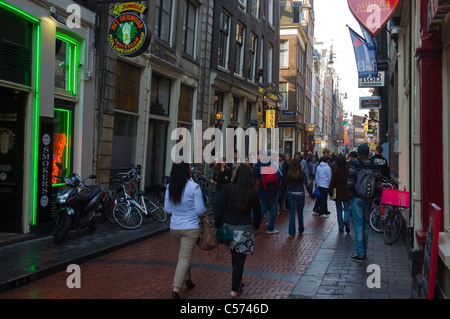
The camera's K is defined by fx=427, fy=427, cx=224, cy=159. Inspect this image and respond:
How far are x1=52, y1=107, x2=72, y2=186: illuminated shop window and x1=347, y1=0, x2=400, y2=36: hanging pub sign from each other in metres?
6.43

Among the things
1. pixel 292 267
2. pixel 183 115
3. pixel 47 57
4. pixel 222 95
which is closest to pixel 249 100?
pixel 222 95

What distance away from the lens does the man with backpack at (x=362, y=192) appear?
7.07 meters

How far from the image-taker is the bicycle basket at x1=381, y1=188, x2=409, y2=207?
25.7 feet

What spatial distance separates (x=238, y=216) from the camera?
527 cm

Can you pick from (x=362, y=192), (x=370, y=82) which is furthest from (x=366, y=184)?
(x=370, y=82)

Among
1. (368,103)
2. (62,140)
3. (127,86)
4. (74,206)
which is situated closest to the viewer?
(74,206)

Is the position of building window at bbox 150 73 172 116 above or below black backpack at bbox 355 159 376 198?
above

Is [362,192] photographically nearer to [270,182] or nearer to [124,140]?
[270,182]

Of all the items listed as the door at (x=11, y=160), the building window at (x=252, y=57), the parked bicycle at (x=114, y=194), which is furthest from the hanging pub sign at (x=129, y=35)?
the building window at (x=252, y=57)

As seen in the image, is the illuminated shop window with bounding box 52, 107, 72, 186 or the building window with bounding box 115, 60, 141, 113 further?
the building window with bounding box 115, 60, 141, 113

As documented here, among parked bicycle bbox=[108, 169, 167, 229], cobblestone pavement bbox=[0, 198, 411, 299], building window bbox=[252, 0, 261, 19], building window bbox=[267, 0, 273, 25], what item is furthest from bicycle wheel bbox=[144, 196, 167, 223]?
building window bbox=[267, 0, 273, 25]

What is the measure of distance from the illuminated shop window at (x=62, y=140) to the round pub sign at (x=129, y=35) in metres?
1.89

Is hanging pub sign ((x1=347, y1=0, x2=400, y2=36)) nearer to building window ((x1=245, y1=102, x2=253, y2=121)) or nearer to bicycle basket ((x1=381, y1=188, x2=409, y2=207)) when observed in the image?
bicycle basket ((x1=381, y1=188, x2=409, y2=207))

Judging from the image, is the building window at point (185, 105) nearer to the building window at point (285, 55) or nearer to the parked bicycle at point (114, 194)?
the parked bicycle at point (114, 194)
